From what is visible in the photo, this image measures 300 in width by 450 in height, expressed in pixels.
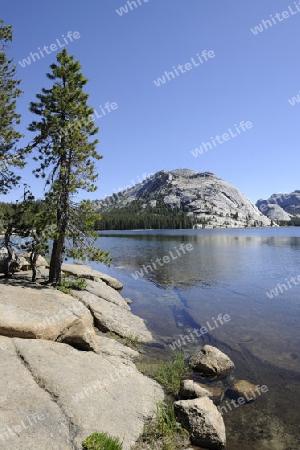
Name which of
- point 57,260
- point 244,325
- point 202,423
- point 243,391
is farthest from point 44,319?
point 244,325

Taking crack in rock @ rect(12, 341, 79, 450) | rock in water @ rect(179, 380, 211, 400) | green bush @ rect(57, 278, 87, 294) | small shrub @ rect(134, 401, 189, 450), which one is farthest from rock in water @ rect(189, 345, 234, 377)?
green bush @ rect(57, 278, 87, 294)

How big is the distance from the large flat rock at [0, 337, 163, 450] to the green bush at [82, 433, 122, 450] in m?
0.26

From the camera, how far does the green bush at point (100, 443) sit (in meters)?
8.20

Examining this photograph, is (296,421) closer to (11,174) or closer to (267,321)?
(267,321)

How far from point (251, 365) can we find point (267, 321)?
25.8 ft

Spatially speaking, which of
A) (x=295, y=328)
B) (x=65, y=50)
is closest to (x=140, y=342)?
(x=295, y=328)

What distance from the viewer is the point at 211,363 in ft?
50.6

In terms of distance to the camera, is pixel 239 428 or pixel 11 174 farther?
pixel 11 174

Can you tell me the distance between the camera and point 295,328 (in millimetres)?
21984

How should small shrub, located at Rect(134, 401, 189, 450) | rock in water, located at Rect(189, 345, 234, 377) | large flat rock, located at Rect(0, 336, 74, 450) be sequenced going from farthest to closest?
rock in water, located at Rect(189, 345, 234, 377)
small shrub, located at Rect(134, 401, 189, 450)
large flat rock, located at Rect(0, 336, 74, 450)

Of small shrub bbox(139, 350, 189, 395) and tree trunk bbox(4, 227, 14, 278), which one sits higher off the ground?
tree trunk bbox(4, 227, 14, 278)

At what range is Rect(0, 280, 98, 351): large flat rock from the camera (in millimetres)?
13234

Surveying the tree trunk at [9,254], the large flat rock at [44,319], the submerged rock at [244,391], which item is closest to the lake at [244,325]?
the submerged rock at [244,391]

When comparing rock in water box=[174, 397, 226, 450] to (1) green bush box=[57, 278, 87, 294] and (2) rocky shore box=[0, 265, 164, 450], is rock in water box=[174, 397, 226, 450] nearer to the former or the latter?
(2) rocky shore box=[0, 265, 164, 450]
